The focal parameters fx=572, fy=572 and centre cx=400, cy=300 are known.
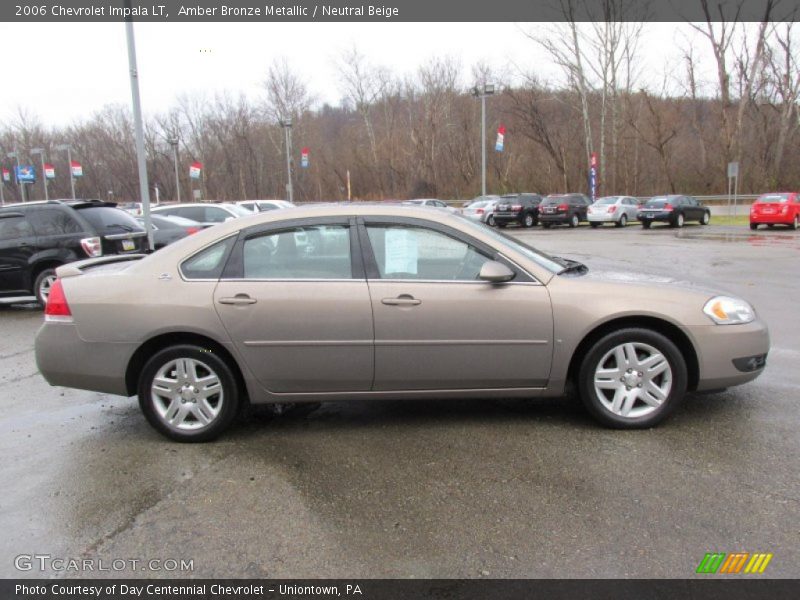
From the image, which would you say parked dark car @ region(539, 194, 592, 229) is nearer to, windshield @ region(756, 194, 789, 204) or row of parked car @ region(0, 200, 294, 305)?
windshield @ region(756, 194, 789, 204)

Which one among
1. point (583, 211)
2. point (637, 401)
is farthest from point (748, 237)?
point (637, 401)

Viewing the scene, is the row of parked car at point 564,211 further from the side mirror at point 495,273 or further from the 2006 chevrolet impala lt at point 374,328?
the side mirror at point 495,273

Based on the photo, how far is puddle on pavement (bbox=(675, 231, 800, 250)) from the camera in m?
18.3

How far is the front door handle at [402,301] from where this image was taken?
383 centimetres

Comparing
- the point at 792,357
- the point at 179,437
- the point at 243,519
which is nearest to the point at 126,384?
the point at 179,437

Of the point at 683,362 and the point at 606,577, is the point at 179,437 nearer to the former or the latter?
the point at 606,577

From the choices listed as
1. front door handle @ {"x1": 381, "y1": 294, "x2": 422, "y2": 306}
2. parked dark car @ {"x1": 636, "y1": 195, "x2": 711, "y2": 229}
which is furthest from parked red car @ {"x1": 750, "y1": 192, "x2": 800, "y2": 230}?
front door handle @ {"x1": 381, "y1": 294, "x2": 422, "y2": 306}

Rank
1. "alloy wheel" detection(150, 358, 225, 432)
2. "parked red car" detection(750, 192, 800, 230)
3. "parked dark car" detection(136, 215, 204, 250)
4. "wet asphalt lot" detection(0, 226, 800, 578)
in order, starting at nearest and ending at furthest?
"wet asphalt lot" detection(0, 226, 800, 578) < "alloy wheel" detection(150, 358, 225, 432) < "parked dark car" detection(136, 215, 204, 250) < "parked red car" detection(750, 192, 800, 230)

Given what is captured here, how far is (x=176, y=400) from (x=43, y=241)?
6996 mm

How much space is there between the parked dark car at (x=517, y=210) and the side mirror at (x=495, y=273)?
88.4ft

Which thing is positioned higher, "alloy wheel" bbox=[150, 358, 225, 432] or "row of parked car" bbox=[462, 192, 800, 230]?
"row of parked car" bbox=[462, 192, 800, 230]

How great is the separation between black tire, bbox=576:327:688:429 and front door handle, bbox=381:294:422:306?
124 cm

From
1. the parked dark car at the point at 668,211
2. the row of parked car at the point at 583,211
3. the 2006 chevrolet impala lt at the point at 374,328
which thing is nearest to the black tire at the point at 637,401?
the 2006 chevrolet impala lt at the point at 374,328
